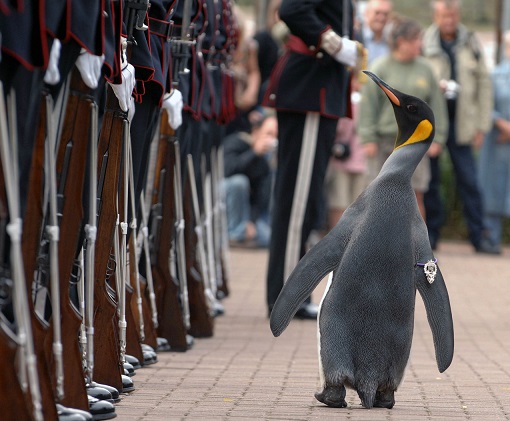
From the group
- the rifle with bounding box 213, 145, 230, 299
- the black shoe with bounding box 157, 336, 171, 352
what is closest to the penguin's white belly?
the black shoe with bounding box 157, 336, 171, 352

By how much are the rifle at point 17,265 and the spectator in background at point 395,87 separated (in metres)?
9.66

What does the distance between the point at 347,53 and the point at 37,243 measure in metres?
4.62

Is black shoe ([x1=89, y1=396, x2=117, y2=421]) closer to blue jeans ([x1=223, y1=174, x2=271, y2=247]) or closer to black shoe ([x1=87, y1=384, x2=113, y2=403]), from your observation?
black shoe ([x1=87, y1=384, x2=113, y2=403])

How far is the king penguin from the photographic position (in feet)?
17.3

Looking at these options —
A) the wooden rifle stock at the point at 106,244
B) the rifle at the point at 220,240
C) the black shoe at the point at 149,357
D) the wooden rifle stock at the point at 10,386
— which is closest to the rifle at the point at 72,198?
the wooden rifle stock at the point at 10,386

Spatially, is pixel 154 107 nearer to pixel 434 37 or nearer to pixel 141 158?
pixel 141 158

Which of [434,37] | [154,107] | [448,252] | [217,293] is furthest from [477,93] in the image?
[154,107]

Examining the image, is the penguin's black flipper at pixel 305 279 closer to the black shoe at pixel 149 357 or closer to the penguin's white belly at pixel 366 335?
the penguin's white belly at pixel 366 335

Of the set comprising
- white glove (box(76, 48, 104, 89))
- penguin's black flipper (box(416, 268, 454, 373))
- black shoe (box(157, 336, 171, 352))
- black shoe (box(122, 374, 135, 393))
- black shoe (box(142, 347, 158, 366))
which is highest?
white glove (box(76, 48, 104, 89))

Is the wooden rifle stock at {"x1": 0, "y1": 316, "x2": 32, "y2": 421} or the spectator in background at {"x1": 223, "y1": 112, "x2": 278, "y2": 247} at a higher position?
the wooden rifle stock at {"x1": 0, "y1": 316, "x2": 32, "y2": 421}

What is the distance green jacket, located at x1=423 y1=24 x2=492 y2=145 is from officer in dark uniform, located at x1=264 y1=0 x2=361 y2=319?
19.9ft

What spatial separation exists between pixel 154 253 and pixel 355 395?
182 cm

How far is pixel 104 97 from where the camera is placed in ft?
16.8

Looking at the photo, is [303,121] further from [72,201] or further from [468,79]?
[468,79]
